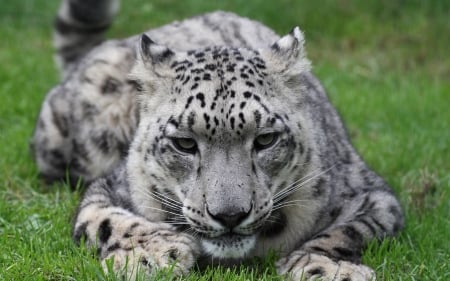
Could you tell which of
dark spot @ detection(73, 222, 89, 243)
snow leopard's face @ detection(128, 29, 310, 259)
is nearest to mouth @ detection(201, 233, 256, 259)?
snow leopard's face @ detection(128, 29, 310, 259)

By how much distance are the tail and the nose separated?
4.19 m

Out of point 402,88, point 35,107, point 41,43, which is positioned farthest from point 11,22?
point 402,88

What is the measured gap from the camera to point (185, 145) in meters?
5.27

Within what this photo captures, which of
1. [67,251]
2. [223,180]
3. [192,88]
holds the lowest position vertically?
[67,251]

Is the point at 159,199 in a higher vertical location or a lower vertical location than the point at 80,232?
higher

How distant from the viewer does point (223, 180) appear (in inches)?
195

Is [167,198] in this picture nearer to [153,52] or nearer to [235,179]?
[235,179]

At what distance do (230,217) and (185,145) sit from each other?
2.01ft

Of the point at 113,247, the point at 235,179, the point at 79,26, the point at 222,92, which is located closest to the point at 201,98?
the point at 222,92

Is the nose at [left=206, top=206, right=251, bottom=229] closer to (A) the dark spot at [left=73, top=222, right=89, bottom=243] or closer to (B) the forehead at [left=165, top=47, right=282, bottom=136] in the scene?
(B) the forehead at [left=165, top=47, right=282, bottom=136]

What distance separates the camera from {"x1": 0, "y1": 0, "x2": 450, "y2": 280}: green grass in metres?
5.68

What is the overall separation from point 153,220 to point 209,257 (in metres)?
0.55

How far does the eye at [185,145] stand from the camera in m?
5.24

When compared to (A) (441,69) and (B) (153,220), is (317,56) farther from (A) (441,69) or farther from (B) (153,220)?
(B) (153,220)
